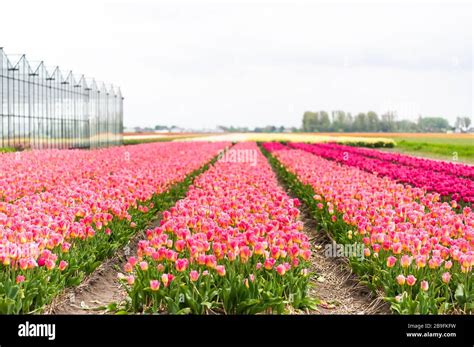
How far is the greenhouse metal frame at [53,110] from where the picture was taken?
2622cm

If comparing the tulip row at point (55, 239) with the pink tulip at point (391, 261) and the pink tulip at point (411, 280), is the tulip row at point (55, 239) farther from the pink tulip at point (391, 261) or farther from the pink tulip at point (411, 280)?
the pink tulip at point (411, 280)

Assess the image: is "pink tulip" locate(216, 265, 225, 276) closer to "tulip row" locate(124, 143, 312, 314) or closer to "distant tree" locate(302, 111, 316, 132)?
"tulip row" locate(124, 143, 312, 314)

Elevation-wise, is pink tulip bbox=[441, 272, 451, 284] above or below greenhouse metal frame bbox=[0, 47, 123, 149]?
below

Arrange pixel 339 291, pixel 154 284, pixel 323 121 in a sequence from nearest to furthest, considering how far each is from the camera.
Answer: pixel 154 284
pixel 339 291
pixel 323 121

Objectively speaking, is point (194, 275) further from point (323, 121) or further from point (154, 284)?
point (323, 121)

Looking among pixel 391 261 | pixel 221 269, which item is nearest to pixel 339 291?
pixel 391 261

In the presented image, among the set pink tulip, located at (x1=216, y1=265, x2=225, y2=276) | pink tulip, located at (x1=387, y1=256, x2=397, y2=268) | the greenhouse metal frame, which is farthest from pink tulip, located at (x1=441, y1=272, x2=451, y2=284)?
the greenhouse metal frame

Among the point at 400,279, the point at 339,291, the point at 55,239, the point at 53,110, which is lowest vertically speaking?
the point at 339,291

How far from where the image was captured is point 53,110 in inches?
1254

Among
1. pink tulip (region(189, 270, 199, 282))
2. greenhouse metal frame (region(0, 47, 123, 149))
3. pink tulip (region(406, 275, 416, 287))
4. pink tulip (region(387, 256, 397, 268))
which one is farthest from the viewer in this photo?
greenhouse metal frame (region(0, 47, 123, 149))

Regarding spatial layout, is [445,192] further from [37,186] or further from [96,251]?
[37,186]

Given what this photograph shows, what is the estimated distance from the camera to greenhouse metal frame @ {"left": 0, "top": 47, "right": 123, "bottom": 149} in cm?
2622
